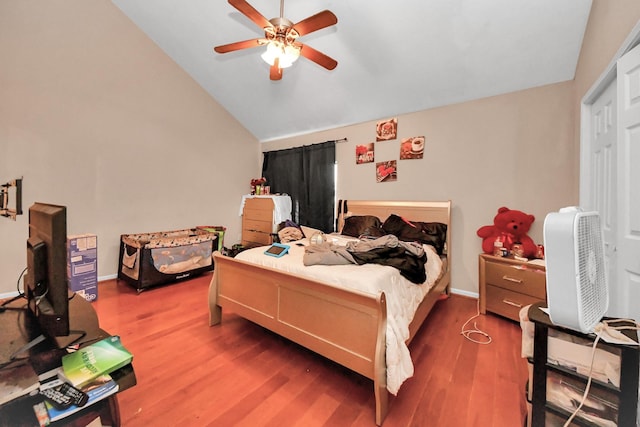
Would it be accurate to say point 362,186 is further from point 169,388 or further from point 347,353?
point 169,388

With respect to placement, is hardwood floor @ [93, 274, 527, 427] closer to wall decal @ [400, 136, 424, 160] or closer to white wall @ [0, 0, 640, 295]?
white wall @ [0, 0, 640, 295]

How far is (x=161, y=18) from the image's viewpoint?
3.13 m

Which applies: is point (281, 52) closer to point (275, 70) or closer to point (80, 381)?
point (275, 70)

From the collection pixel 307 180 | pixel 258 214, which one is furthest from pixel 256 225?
pixel 307 180

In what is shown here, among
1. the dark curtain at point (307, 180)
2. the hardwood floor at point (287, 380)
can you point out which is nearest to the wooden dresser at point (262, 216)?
the dark curtain at point (307, 180)

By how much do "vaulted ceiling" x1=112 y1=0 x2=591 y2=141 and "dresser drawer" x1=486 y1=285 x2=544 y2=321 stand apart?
6.72 ft

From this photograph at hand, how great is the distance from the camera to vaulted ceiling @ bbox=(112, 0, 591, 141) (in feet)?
6.91

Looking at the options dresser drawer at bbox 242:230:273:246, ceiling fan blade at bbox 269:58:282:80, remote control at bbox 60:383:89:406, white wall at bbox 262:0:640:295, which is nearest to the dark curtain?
dresser drawer at bbox 242:230:273:246

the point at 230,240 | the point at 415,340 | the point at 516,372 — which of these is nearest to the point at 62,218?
the point at 415,340

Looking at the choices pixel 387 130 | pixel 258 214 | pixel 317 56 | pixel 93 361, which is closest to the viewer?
pixel 93 361

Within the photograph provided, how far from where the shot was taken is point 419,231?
2740 mm

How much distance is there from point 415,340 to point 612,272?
131 centimetres

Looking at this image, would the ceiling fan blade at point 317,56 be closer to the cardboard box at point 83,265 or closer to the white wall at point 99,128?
the white wall at point 99,128

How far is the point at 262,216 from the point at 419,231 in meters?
2.62
